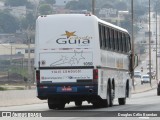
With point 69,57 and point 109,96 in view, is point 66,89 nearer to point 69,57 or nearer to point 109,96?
point 69,57

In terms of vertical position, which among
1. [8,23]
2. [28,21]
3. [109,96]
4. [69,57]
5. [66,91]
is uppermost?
[28,21]

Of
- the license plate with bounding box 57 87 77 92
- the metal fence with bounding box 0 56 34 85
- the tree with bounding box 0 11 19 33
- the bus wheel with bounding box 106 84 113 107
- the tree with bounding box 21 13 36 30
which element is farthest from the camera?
the tree with bounding box 0 11 19 33

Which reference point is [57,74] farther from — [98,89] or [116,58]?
[116,58]

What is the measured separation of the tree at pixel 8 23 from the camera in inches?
6988

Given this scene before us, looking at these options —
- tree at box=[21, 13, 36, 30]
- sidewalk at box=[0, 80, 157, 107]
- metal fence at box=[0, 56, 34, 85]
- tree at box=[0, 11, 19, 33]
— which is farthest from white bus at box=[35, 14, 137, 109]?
tree at box=[0, 11, 19, 33]

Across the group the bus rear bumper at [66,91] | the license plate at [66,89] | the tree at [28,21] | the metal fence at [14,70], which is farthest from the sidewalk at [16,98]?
the tree at [28,21]

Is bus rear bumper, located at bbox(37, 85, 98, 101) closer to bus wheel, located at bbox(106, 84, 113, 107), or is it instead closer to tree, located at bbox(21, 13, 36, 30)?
bus wheel, located at bbox(106, 84, 113, 107)

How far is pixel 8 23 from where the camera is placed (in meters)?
186

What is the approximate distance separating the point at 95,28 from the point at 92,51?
3.27 feet

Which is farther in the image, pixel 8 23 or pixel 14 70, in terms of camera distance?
pixel 8 23

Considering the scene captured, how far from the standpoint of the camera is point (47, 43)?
1447 inches

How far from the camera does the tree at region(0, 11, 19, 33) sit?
6988 inches

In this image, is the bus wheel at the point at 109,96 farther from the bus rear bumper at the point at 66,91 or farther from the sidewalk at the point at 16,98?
the sidewalk at the point at 16,98

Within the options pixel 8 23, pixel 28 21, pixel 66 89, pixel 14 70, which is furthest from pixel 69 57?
pixel 8 23
